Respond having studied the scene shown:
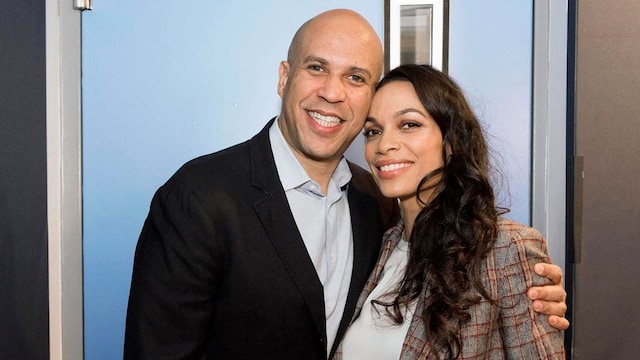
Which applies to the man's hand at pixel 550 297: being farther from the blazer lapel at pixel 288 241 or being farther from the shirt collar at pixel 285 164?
the shirt collar at pixel 285 164

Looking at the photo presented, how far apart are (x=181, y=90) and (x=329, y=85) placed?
599mm

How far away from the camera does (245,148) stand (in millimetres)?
1702

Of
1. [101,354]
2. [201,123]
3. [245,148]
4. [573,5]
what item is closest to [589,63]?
[573,5]

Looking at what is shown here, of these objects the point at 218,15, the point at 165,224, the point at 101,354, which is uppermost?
the point at 218,15

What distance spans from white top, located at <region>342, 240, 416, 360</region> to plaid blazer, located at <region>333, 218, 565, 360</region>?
4 centimetres

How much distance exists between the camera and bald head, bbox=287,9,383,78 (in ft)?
5.56

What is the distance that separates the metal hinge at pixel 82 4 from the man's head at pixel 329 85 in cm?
73

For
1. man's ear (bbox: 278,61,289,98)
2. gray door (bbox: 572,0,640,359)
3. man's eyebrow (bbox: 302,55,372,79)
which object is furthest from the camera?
gray door (bbox: 572,0,640,359)

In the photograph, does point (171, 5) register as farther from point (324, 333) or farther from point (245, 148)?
point (324, 333)

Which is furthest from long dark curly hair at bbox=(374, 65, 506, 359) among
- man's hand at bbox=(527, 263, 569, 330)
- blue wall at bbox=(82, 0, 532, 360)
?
blue wall at bbox=(82, 0, 532, 360)

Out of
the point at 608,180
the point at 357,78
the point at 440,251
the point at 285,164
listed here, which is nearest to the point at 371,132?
the point at 357,78

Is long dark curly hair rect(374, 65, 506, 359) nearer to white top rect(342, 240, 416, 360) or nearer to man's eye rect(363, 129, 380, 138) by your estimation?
white top rect(342, 240, 416, 360)

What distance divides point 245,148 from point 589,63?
1092 millimetres

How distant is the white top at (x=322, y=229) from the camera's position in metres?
1.67
